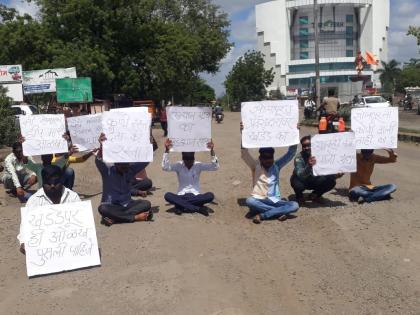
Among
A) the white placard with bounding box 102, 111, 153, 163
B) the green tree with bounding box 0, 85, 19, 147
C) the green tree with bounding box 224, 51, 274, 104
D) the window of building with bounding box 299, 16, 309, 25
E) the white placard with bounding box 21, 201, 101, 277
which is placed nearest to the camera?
the white placard with bounding box 21, 201, 101, 277

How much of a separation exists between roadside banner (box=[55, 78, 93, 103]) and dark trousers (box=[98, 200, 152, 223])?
69.4 ft

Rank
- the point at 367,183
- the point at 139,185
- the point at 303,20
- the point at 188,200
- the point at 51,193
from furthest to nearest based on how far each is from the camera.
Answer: the point at 303,20
the point at 139,185
the point at 367,183
the point at 188,200
the point at 51,193

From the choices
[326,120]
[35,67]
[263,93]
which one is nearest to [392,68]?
[263,93]

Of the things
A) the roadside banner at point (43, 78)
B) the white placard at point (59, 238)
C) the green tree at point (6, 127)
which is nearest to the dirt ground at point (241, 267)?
the white placard at point (59, 238)

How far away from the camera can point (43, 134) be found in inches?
359

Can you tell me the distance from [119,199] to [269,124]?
7.79ft

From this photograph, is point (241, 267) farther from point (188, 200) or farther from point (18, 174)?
point (18, 174)

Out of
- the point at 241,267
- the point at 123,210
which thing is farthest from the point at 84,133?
the point at 241,267

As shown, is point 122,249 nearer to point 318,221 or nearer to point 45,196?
point 45,196

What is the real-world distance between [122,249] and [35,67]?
95.3 ft

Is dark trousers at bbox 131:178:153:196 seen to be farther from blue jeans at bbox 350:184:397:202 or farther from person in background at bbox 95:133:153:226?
blue jeans at bbox 350:184:397:202

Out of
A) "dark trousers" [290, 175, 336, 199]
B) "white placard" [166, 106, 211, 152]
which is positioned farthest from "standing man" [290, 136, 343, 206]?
"white placard" [166, 106, 211, 152]

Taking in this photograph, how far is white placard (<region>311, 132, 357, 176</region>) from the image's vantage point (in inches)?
322

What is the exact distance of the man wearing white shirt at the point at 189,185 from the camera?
8109 millimetres
